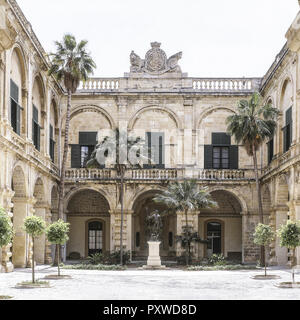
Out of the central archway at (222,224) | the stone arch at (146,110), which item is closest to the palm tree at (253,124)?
the stone arch at (146,110)

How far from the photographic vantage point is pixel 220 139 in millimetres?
40719

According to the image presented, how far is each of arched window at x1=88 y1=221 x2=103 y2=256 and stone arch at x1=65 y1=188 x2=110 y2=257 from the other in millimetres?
206

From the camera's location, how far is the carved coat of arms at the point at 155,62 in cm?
4134

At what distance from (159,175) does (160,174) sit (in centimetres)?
11

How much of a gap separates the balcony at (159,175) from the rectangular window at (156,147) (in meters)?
1.10

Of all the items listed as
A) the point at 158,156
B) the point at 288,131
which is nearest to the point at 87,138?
the point at 158,156

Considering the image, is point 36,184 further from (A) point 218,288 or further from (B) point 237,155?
(A) point 218,288

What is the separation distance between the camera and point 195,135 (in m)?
40.6

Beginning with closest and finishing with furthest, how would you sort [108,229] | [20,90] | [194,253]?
[20,90]
[194,253]
[108,229]

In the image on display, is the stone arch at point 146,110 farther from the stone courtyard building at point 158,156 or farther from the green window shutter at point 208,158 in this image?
the green window shutter at point 208,158

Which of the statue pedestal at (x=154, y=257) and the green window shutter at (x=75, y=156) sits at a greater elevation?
the green window shutter at (x=75, y=156)

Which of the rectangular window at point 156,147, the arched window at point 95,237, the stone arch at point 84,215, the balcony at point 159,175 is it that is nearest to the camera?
the balcony at point 159,175

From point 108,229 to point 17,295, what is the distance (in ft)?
84.8

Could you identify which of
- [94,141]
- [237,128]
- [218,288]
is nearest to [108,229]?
[94,141]
